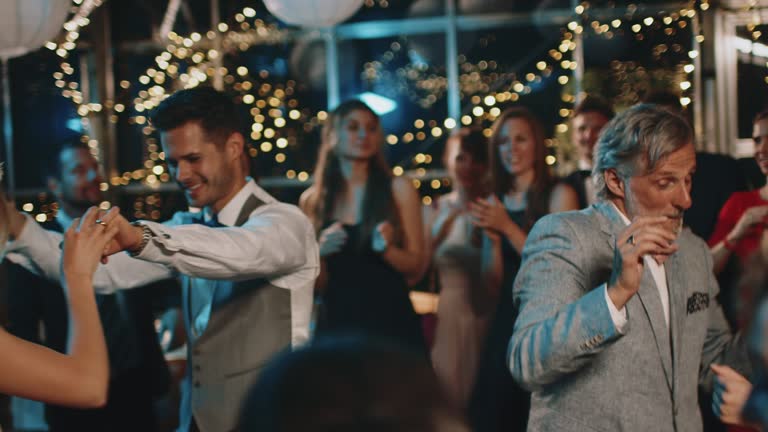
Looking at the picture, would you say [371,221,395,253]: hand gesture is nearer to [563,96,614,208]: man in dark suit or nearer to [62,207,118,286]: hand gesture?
[563,96,614,208]: man in dark suit

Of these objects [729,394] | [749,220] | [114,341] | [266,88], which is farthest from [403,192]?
[266,88]

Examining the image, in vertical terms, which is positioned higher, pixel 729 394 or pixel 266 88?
pixel 266 88

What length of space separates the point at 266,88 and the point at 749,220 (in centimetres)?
513

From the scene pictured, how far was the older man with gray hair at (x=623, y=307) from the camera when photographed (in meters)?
1.72

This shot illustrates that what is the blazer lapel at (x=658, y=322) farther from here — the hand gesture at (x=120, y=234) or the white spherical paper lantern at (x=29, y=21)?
the white spherical paper lantern at (x=29, y=21)

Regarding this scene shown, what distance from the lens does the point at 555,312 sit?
176 cm

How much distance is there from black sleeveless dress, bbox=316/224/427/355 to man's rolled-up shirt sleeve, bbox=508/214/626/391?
172 cm

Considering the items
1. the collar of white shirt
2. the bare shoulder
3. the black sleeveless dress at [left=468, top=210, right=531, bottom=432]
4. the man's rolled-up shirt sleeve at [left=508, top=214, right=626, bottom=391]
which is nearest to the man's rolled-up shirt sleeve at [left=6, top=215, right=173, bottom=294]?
the collar of white shirt

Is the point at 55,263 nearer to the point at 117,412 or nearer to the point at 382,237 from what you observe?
the point at 117,412

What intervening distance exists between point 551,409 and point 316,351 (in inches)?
46.0

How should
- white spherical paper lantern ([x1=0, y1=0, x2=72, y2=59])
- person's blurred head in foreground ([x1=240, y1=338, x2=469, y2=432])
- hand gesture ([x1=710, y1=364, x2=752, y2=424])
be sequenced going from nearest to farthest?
person's blurred head in foreground ([x1=240, y1=338, x2=469, y2=432]) < hand gesture ([x1=710, y1=364, x2=752, y2=424]) < white spherical paper lantern ([x1=0, y1=0, x2=72, y2=59])

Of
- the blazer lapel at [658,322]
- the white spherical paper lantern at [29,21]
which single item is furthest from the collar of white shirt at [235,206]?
the white spherical paper lantern at [29,21]

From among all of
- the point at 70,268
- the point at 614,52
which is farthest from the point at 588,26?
the point at 70,268

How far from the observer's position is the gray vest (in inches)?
85.1
